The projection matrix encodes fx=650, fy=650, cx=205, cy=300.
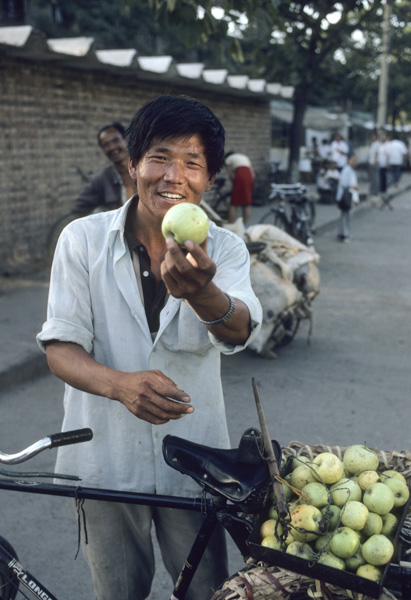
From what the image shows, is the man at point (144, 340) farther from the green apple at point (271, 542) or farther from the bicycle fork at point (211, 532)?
the green apple at point (271, 542)

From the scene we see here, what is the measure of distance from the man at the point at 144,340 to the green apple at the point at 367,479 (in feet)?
1.40

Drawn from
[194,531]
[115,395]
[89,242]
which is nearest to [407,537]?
[194,531]

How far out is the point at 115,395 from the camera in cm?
163

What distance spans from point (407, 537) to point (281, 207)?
9945mm

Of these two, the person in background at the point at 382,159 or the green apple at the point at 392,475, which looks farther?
the person in background at the point at 382,159

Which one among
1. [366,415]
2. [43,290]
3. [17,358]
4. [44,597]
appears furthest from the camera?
[43,290]

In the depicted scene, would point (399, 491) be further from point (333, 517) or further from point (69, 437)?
point (69, 437)

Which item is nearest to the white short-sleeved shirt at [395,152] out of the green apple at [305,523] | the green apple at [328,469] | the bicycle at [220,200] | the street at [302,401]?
the bicycle at [220,200]

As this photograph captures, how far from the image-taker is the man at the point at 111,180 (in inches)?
235

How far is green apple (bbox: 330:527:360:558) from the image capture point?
1.61 meters

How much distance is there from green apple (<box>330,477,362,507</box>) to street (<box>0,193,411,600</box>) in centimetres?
155

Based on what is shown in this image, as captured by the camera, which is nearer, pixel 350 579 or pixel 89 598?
pixel 350 579

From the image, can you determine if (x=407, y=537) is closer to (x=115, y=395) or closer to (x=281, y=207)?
Result: (x=115, y=395)

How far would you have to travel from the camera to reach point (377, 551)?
5.24ft
